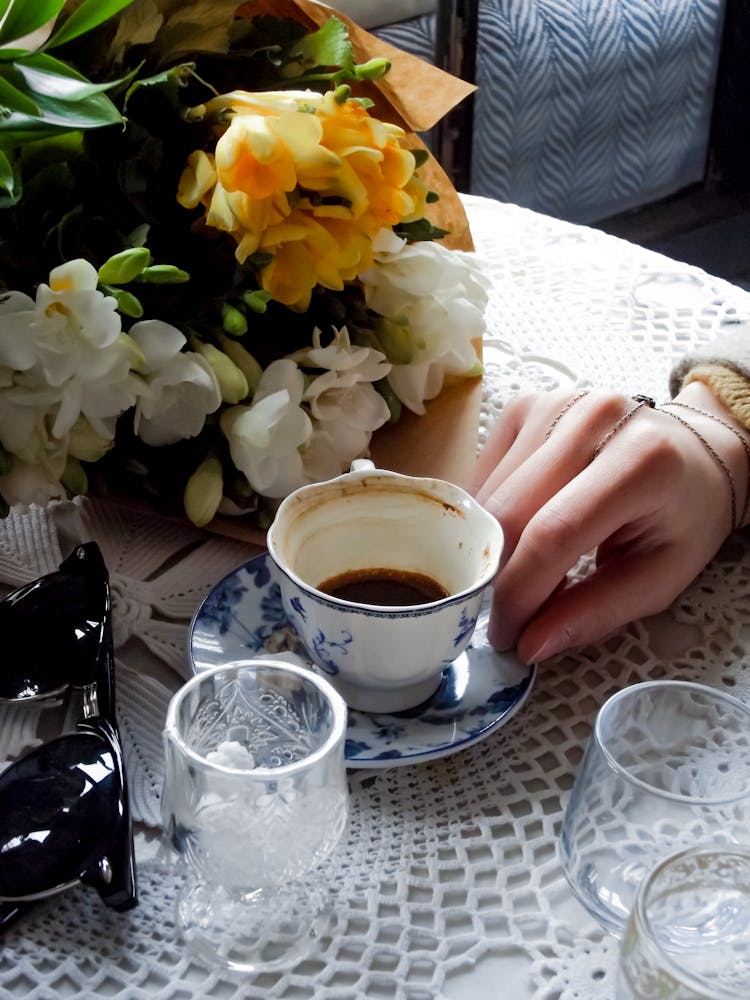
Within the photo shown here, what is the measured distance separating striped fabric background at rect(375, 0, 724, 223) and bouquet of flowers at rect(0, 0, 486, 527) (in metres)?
1.22

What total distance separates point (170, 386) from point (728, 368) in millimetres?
344

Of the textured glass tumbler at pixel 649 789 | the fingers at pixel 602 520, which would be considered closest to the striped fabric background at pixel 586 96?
the fingers at pixel 602 520

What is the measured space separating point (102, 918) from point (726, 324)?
61 centimetres

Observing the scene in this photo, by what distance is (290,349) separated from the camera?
63cm

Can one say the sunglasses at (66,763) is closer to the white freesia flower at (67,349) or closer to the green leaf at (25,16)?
the white freesia flower at (67,349)

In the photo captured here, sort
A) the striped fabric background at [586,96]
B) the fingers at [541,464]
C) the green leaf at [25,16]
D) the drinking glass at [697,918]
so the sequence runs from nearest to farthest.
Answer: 1. the drinking glass at [697,918]
2. the green leaf at [25,16]
3. the fingers at [541,464]
4. the striped fabric background at [586,96]

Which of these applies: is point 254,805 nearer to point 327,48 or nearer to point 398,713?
point 398,713

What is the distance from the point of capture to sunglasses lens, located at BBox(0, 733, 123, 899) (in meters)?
0.41

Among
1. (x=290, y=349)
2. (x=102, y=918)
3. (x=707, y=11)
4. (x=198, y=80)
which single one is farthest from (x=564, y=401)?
(x=707, y=11)

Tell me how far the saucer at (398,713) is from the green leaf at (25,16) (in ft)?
0.90

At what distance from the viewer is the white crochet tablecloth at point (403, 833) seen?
40 cm

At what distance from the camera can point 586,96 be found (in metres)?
1.94

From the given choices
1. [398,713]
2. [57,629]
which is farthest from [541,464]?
[57,629]

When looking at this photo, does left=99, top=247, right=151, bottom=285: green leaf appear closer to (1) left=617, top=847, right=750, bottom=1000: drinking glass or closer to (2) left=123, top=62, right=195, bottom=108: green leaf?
(2) left=123, top=62, right=195, bottom=108: green leaf
